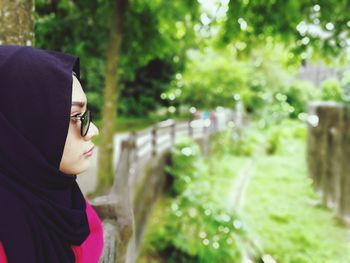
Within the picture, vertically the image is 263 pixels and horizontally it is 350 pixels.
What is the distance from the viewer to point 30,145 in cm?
118

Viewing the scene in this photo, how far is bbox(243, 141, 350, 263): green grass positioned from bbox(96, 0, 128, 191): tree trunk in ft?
9.96

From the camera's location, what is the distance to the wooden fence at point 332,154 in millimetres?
8617

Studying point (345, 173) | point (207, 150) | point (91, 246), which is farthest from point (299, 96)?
point (91, 246)

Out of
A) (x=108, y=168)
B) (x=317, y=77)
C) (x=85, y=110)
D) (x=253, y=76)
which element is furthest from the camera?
(x=317, y=77)

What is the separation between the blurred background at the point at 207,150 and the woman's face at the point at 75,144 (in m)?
0.70

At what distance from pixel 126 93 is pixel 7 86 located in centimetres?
1852

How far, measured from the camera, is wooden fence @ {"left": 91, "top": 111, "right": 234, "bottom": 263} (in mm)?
2002

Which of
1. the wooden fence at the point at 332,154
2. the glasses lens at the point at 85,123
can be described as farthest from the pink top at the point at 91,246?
the wooden fence at the point at 332,154

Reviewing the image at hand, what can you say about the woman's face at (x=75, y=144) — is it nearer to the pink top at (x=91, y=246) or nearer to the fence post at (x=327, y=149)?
the pink top at (x=91, y=246)

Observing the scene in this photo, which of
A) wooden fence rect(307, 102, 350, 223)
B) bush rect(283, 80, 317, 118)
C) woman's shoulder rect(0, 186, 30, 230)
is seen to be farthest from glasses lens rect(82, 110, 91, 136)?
bush rect(283, 80, 317, 118)

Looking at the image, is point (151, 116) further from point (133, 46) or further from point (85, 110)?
point (85, 110)

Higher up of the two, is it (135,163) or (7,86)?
(7,86)

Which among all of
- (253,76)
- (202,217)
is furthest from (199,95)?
(202,217)

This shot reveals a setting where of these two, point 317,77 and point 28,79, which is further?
point 317,77
